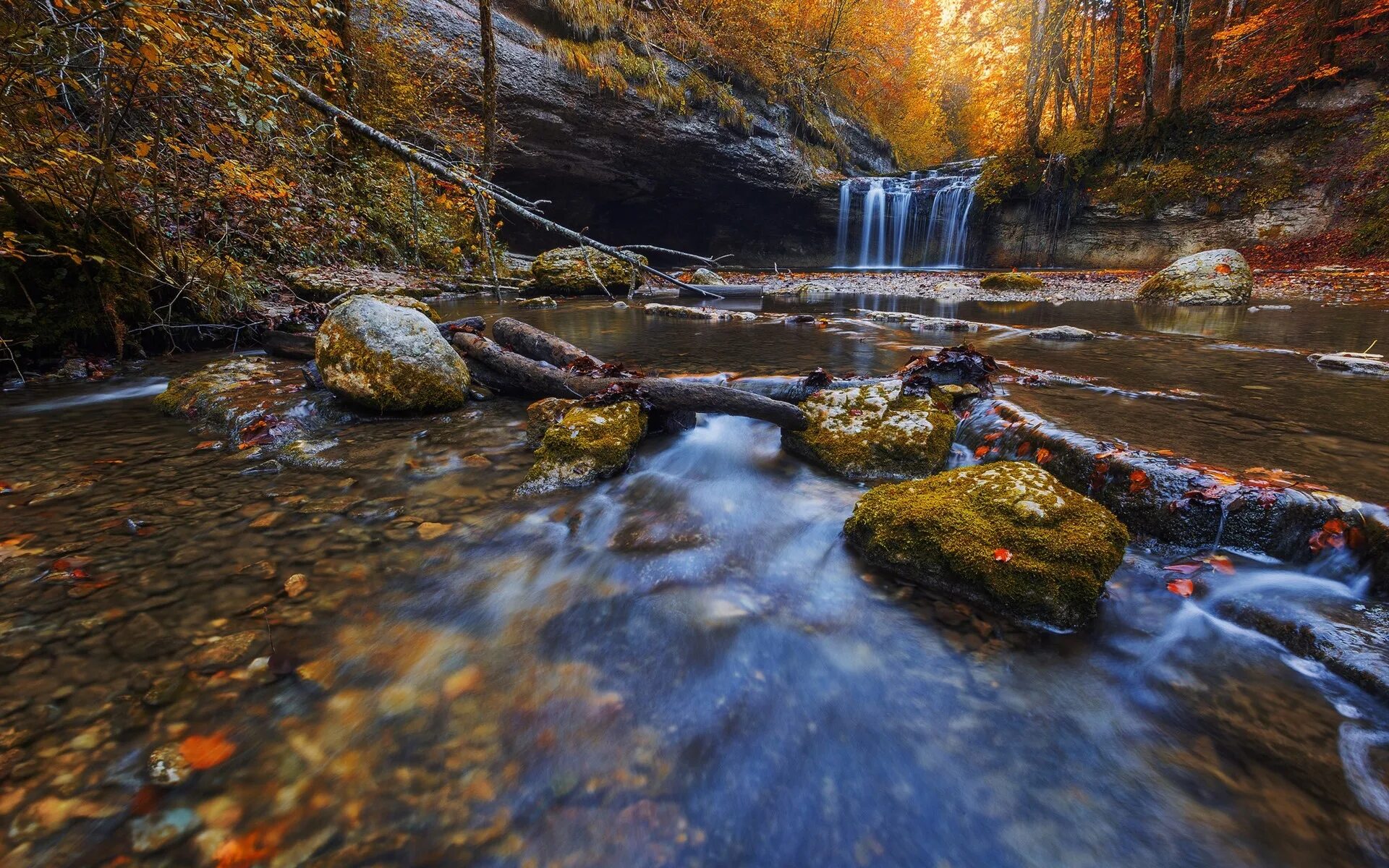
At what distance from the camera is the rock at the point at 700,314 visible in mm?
9422

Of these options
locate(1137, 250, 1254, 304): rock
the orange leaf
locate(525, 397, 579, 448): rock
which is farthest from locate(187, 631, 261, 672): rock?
locate(1137, 250, 1254, 304): rock

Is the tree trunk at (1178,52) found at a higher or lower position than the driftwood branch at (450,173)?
higher

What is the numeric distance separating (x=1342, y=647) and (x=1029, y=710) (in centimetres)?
116

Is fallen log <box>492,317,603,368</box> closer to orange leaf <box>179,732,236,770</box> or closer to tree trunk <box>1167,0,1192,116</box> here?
orange leaf <box>179,732,236,770</box>

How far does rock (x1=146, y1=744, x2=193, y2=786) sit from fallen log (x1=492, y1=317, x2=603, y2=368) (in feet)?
11.1

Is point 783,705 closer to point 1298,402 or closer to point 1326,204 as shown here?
point 1298,402

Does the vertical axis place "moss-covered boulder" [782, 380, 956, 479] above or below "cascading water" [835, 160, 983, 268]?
below

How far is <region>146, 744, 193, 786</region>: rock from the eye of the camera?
1.37m

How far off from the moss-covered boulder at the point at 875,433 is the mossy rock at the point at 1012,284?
12662 mm

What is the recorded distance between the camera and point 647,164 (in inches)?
813

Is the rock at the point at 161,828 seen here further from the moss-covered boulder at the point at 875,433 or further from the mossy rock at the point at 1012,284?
the mossy rock at the point at 1012,284

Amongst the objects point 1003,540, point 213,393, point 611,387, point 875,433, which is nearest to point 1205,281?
point 875,433

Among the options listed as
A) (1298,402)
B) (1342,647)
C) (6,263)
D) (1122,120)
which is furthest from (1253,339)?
(1122,120)

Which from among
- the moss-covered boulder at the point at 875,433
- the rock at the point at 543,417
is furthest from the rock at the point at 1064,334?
the rock at the point at 543,417
